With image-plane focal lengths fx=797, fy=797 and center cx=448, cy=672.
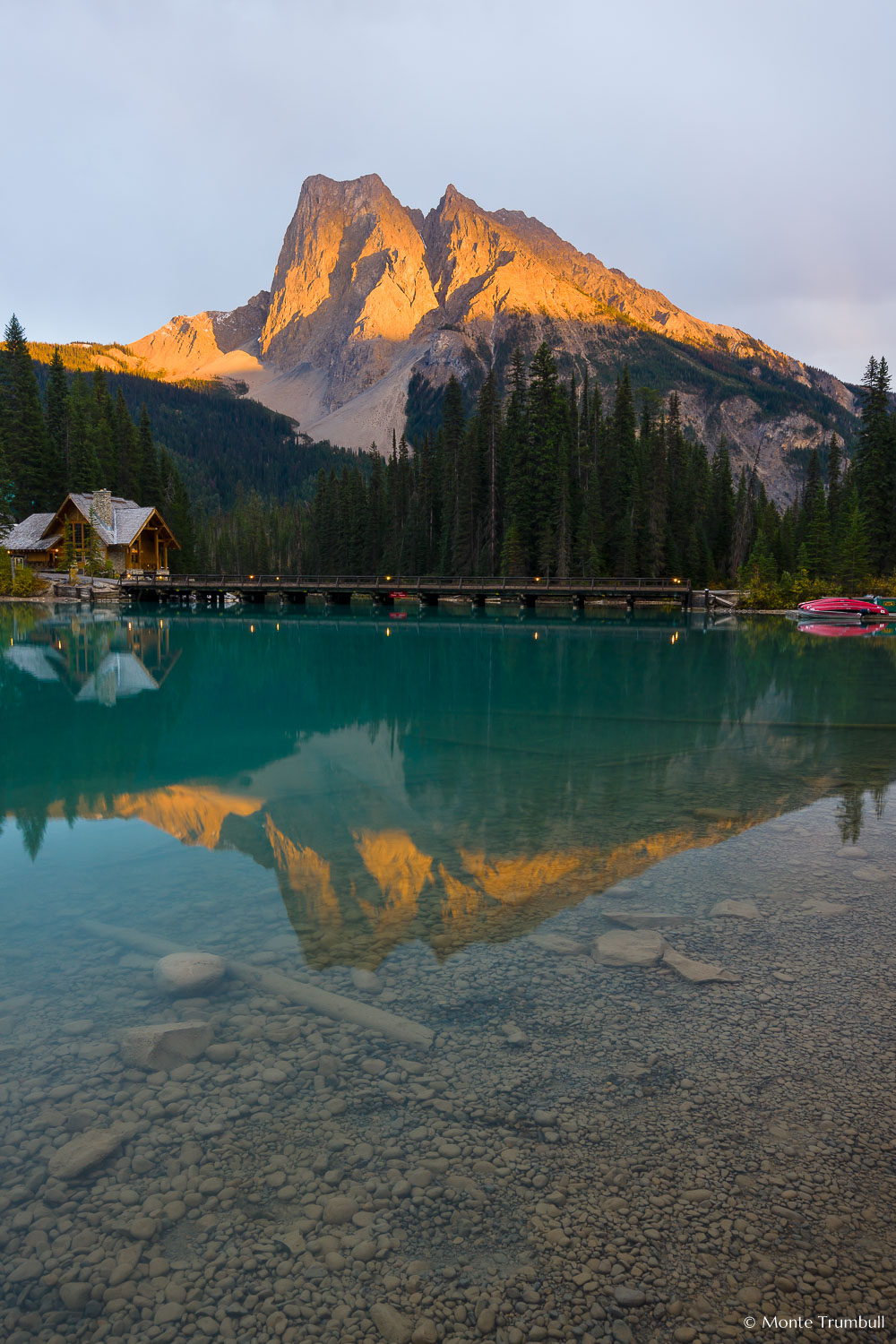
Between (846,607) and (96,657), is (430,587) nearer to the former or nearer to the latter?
(846,607)

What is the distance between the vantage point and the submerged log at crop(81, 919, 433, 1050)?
537 centimetres

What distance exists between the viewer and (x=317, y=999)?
5.79 m

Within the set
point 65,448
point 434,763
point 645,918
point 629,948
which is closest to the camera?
point 629,948

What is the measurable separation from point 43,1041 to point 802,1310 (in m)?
4.60

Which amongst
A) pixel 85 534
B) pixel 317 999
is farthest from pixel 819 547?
pixel 317 999

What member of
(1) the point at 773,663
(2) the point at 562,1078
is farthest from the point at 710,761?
(1) the point at 773,663

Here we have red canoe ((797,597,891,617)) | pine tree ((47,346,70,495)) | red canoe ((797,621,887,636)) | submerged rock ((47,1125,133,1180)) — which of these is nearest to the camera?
submerged rock ((47,1125,133,1180))

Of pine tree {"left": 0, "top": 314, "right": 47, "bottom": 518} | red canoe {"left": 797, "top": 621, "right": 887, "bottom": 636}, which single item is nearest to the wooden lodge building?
pine tree {"left": 0, "top": 314, "right": 47, "bottom": 518}

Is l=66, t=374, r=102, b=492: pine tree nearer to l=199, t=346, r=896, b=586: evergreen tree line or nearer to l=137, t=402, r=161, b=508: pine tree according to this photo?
l=137, t=402, r=161, b=508: pine tree

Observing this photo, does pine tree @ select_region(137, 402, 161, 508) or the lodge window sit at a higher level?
pine tree @ select_region(137, 402, 161, 508)

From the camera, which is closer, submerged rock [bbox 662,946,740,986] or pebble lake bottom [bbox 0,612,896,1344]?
pebble lake bottom [bbox 0,612,896,1344]

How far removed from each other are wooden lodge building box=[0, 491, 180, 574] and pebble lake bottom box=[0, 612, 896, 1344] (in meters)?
67.8

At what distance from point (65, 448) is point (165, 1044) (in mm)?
87654

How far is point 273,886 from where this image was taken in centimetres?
823
